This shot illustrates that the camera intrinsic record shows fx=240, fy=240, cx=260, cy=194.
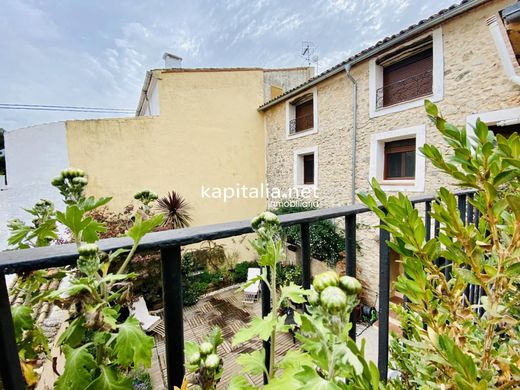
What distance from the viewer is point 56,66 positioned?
10.8 metres

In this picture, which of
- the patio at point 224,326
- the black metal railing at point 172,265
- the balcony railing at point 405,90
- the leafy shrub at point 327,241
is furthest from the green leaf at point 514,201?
the leafy shrub at point 327,241

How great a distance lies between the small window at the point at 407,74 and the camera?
5.54m

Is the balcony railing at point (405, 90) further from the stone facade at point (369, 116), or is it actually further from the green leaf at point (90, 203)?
the green leaf at point (90, 203)

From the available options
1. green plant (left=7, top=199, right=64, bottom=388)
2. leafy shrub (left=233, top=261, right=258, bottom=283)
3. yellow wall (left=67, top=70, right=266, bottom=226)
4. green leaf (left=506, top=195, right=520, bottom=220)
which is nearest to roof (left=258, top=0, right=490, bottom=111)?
yellow wall (left=67, top=70, right=266, bottom=226)

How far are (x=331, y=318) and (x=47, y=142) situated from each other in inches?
388

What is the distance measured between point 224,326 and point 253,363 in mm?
6519

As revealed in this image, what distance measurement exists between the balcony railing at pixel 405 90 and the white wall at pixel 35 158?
946 cm

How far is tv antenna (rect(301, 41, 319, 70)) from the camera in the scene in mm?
10586

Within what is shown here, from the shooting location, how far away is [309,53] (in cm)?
1078

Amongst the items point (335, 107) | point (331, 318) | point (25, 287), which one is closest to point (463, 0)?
point (335, 107)

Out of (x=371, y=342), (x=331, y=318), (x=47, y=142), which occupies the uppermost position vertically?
(x=47, y=142)

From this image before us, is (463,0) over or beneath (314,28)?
beneath

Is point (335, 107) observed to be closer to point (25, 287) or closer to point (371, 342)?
point (371, 342)

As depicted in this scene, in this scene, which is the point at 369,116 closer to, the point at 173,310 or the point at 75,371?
the point at 173,310
